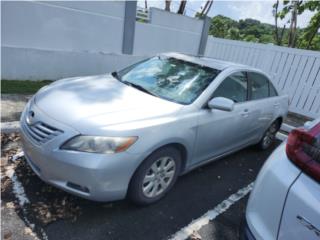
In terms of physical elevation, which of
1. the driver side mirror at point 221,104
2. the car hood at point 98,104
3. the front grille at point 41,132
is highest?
the driver side mirror at point 221,104

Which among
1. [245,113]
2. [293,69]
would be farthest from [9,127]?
[293,69]

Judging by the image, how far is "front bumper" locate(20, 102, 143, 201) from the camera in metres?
2.32

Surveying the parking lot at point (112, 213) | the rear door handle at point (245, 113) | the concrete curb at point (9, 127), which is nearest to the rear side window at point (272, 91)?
the rear door handle at point (245, 113)

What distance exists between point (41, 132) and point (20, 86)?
13.1ft

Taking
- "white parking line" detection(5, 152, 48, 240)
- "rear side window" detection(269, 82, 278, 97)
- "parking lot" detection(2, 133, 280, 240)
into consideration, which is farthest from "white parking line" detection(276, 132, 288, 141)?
"white parking line" detection(5, 152, 48, 240)

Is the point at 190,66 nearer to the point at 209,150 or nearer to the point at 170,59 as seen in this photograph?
the point at 170,59

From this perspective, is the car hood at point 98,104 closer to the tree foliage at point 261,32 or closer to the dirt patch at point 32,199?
the dirt patch at point 32,199

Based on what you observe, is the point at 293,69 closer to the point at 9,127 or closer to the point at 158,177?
the point at 158,177

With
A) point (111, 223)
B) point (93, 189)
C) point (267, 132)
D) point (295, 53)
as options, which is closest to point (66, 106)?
point (93, 189)

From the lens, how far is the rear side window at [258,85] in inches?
→ 162

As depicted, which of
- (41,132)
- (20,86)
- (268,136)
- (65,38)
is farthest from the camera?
(65,38)

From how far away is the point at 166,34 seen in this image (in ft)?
31.3

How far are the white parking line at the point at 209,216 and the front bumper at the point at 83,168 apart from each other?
72 cm

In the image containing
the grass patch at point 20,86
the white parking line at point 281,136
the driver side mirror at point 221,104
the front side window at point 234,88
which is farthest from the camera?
the white parking line at point 281,136
